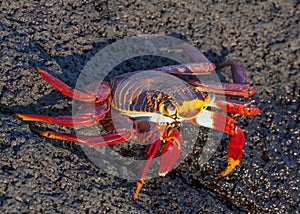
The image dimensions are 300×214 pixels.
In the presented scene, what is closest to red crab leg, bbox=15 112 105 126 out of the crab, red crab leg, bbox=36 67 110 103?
the crab

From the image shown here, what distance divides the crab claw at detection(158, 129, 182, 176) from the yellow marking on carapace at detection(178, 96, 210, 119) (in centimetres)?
18

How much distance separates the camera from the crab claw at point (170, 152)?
3.45m

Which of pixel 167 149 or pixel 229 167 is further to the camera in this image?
pixel 229 167

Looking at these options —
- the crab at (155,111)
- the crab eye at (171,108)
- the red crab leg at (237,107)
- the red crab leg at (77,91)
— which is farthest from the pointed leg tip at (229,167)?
the red crab leg at (77,91)

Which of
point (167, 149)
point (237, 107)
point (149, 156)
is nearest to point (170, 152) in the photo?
point (167, 149)

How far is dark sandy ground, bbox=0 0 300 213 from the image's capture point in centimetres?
319

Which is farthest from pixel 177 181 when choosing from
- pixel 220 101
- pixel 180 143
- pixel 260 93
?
pixel 260 93

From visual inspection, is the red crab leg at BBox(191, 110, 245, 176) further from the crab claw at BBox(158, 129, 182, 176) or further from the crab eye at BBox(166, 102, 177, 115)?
the crab eye at BBox(166, 102, 177, 115)

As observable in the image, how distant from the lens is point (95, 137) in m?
3.33

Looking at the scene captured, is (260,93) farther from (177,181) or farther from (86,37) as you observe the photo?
(86,37)

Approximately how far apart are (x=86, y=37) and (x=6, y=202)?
4.33 feet

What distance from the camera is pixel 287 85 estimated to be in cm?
414

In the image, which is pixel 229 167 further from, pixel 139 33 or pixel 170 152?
pixel 139 33

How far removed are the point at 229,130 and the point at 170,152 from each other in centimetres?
45
